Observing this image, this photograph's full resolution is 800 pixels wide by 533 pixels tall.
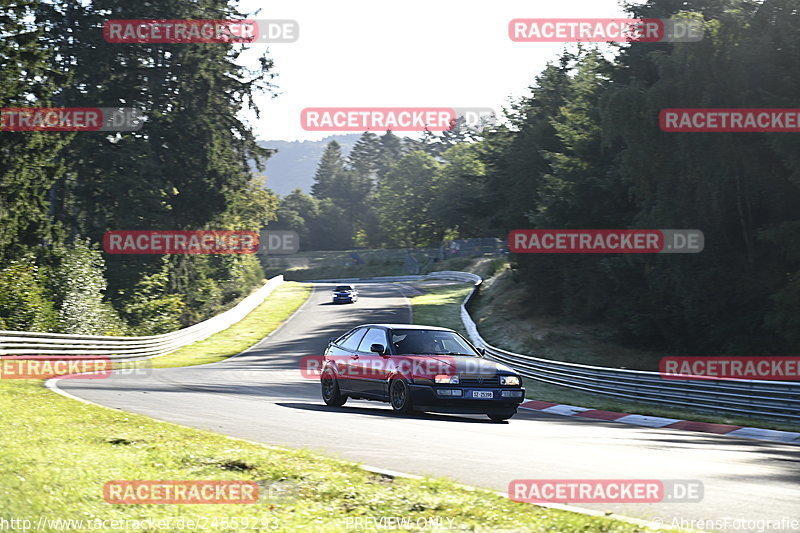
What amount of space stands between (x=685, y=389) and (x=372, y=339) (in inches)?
302

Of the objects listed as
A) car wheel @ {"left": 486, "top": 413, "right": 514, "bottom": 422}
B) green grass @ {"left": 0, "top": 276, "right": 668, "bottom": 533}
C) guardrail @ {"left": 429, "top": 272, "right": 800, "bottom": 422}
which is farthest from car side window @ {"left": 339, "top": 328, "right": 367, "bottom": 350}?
guardrail @ {"left": 429, "top": 272, "right": 800, "bottom": 422}

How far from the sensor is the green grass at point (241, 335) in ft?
122

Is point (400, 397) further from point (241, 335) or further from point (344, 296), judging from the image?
point (344, 296)

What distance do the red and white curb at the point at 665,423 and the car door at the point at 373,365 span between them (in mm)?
5056

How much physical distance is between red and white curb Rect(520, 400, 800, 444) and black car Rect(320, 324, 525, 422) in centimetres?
356

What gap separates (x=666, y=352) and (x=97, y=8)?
37.0 meters

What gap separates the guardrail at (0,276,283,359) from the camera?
82.2 feet

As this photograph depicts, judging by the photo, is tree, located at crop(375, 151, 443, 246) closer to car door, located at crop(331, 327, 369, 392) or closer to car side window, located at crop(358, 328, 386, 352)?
car door, located at crop(331, 327, 369, 392)

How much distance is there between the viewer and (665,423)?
16891 millimetres

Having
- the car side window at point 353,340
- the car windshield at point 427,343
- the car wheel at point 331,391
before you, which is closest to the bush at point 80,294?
the car wheel at point 331,391

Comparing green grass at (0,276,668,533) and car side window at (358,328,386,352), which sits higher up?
car side window at (358,328,386,352)

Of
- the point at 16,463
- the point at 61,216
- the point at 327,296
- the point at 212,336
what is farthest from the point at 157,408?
the point at 327,296

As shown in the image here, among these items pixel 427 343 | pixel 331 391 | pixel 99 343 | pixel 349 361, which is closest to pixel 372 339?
pixel 349 361

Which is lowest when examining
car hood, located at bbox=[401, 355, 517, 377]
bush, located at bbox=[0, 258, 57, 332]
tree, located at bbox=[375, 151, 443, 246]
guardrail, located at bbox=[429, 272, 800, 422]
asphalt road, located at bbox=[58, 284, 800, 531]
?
guardrail, located at bbox=[429, 272, 800, 422]
